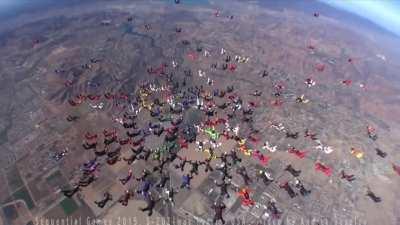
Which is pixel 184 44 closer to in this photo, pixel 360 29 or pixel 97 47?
pixel 97 47

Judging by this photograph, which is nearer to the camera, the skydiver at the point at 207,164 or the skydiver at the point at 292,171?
the skydiver at the point at 207,164

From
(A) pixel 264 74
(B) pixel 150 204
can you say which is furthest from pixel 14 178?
(A) pixel 264 74

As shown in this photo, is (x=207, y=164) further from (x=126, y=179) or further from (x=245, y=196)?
(x=126, y=179)

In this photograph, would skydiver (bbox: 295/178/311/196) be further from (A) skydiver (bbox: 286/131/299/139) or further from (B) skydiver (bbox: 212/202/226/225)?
(B) skydiver (bbox: 212/202/226/225)

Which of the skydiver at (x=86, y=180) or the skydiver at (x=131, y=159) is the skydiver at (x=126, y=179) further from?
the skydiver at (x=86, y=180)

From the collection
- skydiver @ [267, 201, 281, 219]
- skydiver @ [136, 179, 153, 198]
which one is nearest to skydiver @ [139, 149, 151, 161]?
skydiver @ [136, 179, 153, 198]

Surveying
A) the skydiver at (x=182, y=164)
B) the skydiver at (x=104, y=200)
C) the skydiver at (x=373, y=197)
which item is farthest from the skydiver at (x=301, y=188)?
the skydiver at (x=104, y=200)
